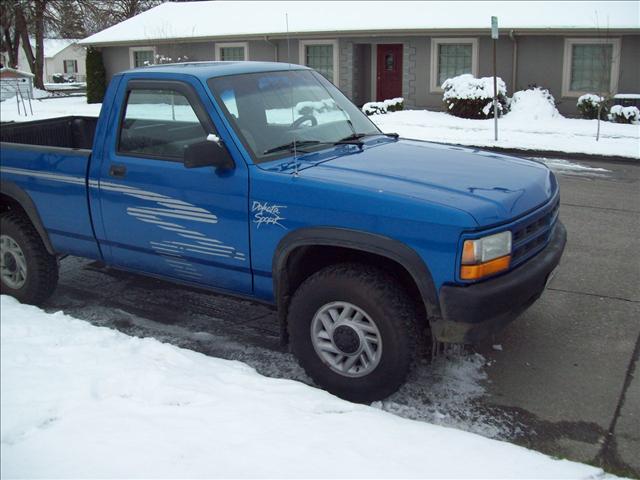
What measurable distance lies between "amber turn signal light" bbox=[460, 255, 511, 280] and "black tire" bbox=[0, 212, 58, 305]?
3.56 meters

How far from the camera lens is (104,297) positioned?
6031 millimetres

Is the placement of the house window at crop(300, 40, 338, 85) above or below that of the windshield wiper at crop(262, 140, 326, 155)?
above

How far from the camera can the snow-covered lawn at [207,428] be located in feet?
10.4

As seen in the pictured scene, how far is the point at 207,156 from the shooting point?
13.6ft

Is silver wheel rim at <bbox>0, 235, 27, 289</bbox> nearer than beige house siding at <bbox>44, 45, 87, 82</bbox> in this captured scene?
Yes

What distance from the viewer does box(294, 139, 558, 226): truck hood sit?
3.77m

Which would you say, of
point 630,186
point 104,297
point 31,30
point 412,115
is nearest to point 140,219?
point 104,297

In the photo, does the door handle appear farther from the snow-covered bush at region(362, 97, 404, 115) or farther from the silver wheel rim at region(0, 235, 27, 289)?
the snow-covered bush at region(362, 97, 404, 115)

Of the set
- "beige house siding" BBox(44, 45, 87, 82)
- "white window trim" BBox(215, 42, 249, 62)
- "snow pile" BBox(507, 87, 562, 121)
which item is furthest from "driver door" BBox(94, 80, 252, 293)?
"beige house siding" BBox(44, 45, 87, 82)

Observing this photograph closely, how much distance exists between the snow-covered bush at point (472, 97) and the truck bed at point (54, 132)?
14595 millimetres

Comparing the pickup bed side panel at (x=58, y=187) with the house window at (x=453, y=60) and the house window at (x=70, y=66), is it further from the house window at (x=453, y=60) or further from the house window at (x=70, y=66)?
the house window at (x=70, y=66)

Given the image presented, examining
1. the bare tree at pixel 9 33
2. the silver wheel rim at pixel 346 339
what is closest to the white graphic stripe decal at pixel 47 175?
the silver wheel rim at pixel 346 339

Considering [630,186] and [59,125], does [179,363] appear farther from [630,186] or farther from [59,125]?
[630,186]

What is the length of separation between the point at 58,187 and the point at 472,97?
1609 centimetres
